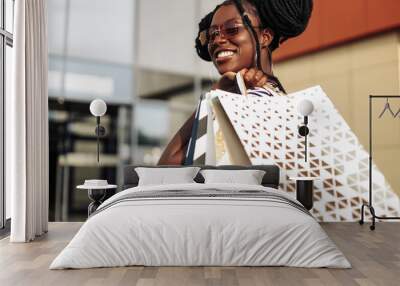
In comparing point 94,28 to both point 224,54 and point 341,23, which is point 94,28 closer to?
point 224,54

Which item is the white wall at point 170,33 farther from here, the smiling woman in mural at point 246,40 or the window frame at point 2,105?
the window frame at point 2,105

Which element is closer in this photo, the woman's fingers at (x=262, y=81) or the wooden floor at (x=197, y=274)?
the wooden floor at (x=197, y=274)

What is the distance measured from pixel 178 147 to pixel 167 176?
0.76 meters

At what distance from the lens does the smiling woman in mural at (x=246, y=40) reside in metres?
6.96

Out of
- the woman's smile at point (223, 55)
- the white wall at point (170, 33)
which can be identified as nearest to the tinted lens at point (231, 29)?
the woman's smile at point (223, 55)

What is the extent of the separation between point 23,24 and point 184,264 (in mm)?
3093

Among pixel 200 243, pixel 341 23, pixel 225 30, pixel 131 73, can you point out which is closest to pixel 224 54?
pixel 225 30

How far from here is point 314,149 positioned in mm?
6879

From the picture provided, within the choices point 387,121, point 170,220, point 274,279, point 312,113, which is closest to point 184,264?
point 170,220

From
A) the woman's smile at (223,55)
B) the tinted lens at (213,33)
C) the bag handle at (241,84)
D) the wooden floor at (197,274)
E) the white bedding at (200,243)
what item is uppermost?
the tinted lens at (213,33)

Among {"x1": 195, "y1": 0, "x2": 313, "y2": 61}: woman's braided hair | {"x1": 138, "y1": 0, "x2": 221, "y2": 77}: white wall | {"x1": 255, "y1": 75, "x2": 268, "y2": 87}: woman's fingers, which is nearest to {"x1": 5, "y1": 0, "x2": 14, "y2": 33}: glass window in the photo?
{"x1": 138, "y1": 0, "x2": 221, "y2": 77}: white wall

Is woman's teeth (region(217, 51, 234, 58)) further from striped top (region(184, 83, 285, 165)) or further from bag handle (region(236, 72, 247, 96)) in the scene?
striped top (region(184, 83, 285, 165))

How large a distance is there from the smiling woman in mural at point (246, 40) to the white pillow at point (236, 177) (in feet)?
2.60

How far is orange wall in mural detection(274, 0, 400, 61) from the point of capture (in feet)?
22.3
